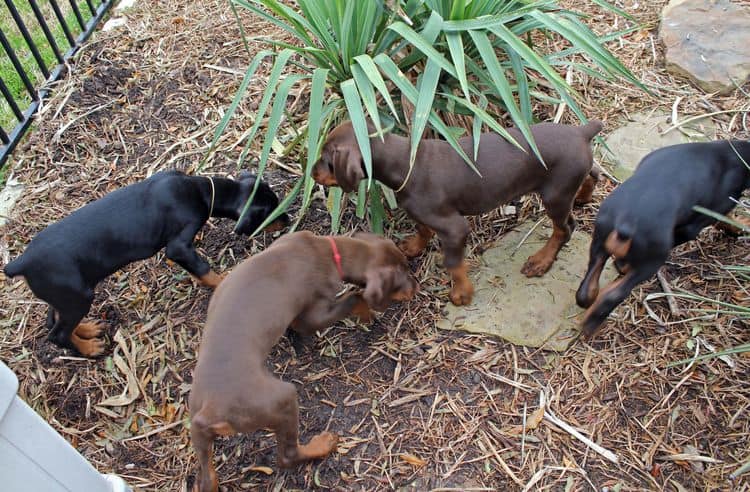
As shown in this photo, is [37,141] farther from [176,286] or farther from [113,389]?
[113,389]

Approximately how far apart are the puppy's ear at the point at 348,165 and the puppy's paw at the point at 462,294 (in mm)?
874

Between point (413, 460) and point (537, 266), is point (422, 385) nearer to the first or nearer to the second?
point (413, 460)

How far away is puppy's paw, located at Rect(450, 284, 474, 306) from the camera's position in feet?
11.3

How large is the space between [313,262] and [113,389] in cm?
144

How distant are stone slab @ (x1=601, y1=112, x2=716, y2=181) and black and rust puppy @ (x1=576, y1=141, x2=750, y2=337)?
3.03ft

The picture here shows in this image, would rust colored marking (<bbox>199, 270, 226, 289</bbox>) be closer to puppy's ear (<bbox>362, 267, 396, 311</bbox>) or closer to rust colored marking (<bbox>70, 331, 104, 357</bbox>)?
rust colored marking (<bbox>70, 331, 104, 357</bbox>)

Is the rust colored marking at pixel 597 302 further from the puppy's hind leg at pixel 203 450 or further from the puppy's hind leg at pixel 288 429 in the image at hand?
the puppy's hind leg at pixel 203 450

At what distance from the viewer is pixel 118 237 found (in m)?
3.38

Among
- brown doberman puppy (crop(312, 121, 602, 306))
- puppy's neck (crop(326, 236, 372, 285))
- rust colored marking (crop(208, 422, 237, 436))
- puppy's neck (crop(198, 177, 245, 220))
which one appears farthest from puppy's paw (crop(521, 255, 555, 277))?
rust colored marking (crop(208, 422, 237, 436))

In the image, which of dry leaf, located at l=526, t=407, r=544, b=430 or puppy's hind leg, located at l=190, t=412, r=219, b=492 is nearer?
puppy's hind leg, located at l=190, t=412, r=219, b=492

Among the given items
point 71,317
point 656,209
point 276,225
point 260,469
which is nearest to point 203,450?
point 260,469

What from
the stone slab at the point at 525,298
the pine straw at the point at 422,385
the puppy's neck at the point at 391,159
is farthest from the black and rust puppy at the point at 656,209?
the puppy's neck at the point at 391,159

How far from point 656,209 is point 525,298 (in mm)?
944

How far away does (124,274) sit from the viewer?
3.92 metres
